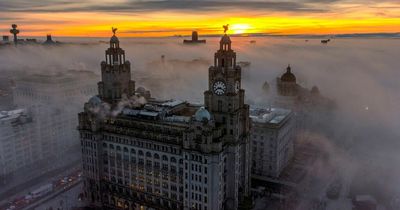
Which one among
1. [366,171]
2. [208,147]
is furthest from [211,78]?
[366,171]

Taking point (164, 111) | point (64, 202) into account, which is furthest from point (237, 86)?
point (64, 202)

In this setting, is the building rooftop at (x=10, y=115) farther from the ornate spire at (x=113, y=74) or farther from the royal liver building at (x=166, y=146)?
the ornate spire at (x=113, y=74)

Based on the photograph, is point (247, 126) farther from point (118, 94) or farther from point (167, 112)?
point (118, 94)

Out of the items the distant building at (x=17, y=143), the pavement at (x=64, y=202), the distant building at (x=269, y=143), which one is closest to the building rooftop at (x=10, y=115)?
the distant building at (x=17, y=143)

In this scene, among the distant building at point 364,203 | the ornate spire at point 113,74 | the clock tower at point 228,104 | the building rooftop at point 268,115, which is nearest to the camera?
the clock tower at point 228,104

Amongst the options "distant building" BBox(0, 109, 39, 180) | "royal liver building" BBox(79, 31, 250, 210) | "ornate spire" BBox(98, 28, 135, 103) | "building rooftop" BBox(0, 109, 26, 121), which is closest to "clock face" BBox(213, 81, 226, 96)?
"royal liver building" BBox(79, 31, 250, 210)

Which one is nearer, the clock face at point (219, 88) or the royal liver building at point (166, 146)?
the royal liver building at point (166, 146)

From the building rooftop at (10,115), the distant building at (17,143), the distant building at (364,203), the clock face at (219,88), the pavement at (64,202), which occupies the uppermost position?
the clock face at (219,88)

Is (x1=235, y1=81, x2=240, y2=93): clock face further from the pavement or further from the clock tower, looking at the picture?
the pavement
